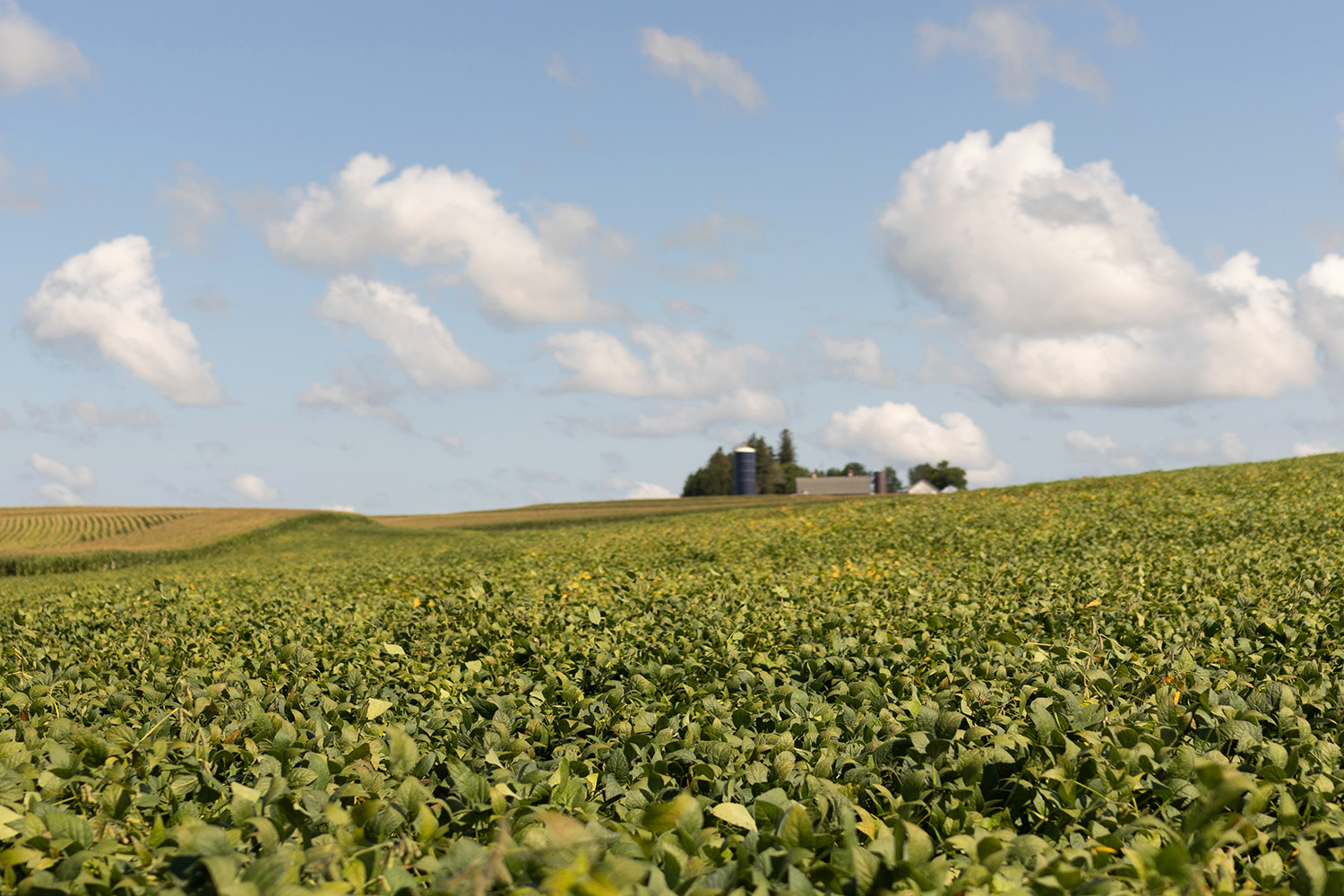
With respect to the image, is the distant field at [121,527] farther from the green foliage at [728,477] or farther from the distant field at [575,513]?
the green foliage at [728,477]

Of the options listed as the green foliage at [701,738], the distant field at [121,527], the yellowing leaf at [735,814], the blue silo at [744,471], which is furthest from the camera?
the blue silo at [744,471]

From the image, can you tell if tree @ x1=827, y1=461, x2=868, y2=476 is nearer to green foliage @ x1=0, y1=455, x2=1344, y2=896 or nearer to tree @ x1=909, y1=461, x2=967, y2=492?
tree @ x1=909, y1=461, x2=967, y2=492

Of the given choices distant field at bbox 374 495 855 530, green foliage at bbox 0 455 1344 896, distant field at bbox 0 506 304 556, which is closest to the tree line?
distant field at bbox 374 495 855 530

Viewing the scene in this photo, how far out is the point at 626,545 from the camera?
18.3m

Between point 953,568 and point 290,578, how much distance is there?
36.1 feet

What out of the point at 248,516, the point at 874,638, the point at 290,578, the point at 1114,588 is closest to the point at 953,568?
the point at 1114,588

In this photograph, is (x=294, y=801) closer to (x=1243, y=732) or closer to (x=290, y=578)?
(x=1243, y=732)

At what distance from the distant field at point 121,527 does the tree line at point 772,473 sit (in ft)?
213

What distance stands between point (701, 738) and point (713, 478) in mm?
117251

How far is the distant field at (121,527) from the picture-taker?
46.3 m

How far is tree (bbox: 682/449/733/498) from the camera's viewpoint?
392 ft

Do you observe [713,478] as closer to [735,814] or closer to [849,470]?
[849,470]

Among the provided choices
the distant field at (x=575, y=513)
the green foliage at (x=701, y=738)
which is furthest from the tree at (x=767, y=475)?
the green foliage at (x=701, y=738)

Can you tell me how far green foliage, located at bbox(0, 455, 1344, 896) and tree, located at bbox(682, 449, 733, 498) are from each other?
109 metres
